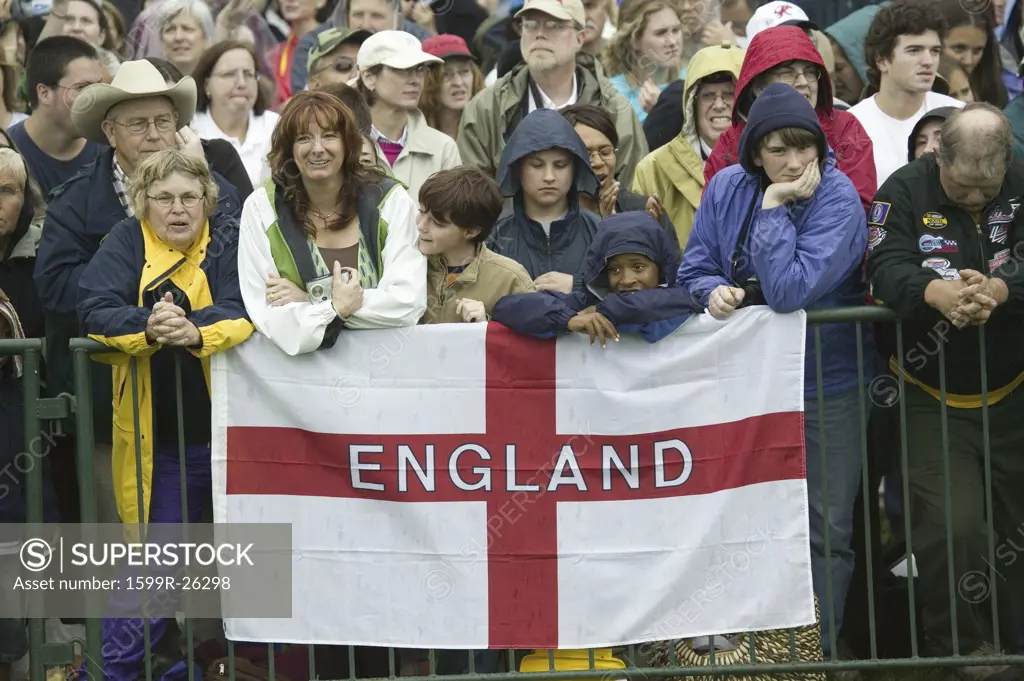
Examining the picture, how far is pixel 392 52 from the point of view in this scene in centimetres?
875

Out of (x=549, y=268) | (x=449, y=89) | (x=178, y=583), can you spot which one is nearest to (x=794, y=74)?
(x=549, y=268)

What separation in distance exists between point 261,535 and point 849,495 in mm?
2387

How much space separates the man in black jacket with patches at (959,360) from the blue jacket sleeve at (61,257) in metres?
3.31

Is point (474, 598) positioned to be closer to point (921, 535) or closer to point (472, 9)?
point (921, 535)

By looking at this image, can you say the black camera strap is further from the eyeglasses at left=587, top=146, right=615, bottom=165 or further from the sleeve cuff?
the eyeglasses at left=587, top=146, right=615, bottom=165

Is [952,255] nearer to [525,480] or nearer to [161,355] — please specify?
[525,480]

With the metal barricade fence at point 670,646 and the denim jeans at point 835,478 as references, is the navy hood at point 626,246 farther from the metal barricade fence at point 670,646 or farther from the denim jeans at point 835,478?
the denim jeans at point 835,478

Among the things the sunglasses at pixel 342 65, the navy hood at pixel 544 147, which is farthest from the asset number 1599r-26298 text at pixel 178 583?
the sunglasses at pixel 342 65

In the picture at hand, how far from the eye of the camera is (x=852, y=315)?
21.6ft

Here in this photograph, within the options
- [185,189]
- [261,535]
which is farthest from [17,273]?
[261,535]

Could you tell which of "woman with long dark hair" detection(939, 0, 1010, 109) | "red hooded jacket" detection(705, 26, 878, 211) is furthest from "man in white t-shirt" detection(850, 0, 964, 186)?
"woman with long dark hair" detection(939, 0, 1010, 109)

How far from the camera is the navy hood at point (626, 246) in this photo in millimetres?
6609

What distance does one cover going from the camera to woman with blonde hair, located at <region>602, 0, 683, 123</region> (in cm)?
989

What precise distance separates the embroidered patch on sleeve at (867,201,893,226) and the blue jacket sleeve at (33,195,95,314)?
3.28m
